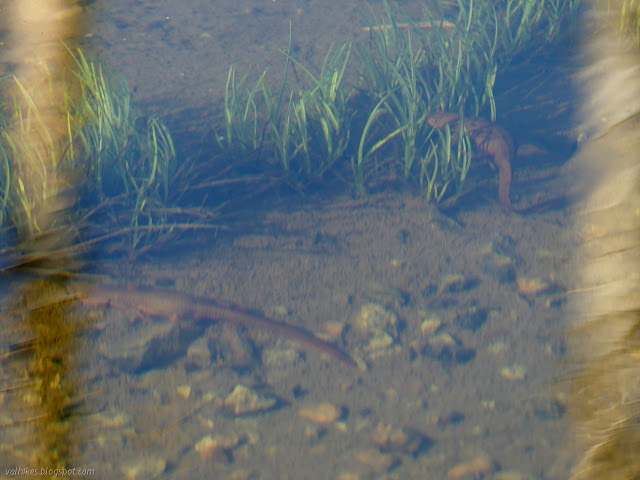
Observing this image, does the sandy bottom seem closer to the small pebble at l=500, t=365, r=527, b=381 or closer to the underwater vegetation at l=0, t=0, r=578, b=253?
the small pebble at l=500, t=365, r=527, b=381

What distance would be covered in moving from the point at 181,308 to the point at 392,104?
7.88 feet

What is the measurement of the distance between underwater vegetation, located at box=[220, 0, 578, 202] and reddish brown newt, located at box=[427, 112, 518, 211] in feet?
0.26

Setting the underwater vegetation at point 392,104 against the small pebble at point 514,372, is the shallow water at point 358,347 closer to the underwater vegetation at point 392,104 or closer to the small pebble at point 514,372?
the small pebble at point 514,372

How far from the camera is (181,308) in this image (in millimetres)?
2672

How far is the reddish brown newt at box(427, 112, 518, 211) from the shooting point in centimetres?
367

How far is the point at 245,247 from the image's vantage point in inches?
122

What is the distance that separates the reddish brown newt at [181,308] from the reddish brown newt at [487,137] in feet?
6.67

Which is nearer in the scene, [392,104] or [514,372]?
[514,372]

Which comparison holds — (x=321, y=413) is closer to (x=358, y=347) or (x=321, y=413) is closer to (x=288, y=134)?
(x=358, y=347)

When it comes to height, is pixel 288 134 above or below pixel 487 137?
above

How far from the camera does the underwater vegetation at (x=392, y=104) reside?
11.5 ft

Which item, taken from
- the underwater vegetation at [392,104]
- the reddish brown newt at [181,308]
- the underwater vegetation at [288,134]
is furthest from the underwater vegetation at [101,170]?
the underwater vegetation at [392,104]

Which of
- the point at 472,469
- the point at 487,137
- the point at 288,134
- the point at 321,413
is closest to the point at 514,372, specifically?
the point at 472,469

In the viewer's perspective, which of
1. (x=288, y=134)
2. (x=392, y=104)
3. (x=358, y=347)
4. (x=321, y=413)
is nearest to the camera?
(x=321, y=413)
